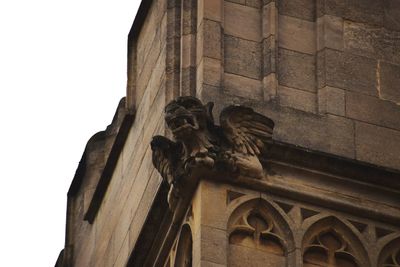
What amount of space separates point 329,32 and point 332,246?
2954 mm

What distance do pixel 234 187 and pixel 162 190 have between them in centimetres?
119

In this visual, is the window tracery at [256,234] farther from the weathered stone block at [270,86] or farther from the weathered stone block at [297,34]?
the weathered stone block at [297,34]

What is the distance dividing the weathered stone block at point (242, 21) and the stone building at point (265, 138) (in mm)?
16

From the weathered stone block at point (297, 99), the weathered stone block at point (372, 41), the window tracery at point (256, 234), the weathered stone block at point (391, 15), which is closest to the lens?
the window tracery at point (256, 234)

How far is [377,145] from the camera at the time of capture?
3556 cm

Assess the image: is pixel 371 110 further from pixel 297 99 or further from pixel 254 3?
pixel 254 3

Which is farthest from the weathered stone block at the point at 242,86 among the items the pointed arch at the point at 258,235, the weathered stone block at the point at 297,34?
the pointed arch at the point at 258,235

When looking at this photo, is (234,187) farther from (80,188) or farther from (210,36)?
(80,188)

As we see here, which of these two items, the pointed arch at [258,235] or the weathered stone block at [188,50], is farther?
the weathered stone block at [188,50]

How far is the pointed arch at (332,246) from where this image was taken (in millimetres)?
34375

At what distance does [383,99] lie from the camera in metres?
36.1

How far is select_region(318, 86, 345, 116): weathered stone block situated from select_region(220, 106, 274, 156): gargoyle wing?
119 centimetres

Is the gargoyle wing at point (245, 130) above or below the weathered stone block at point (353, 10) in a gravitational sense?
below

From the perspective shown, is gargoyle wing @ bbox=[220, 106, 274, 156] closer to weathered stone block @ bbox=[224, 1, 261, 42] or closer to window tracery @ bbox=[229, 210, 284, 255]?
Result: window tracery @ bbox=[229, 210, 284, 255]
